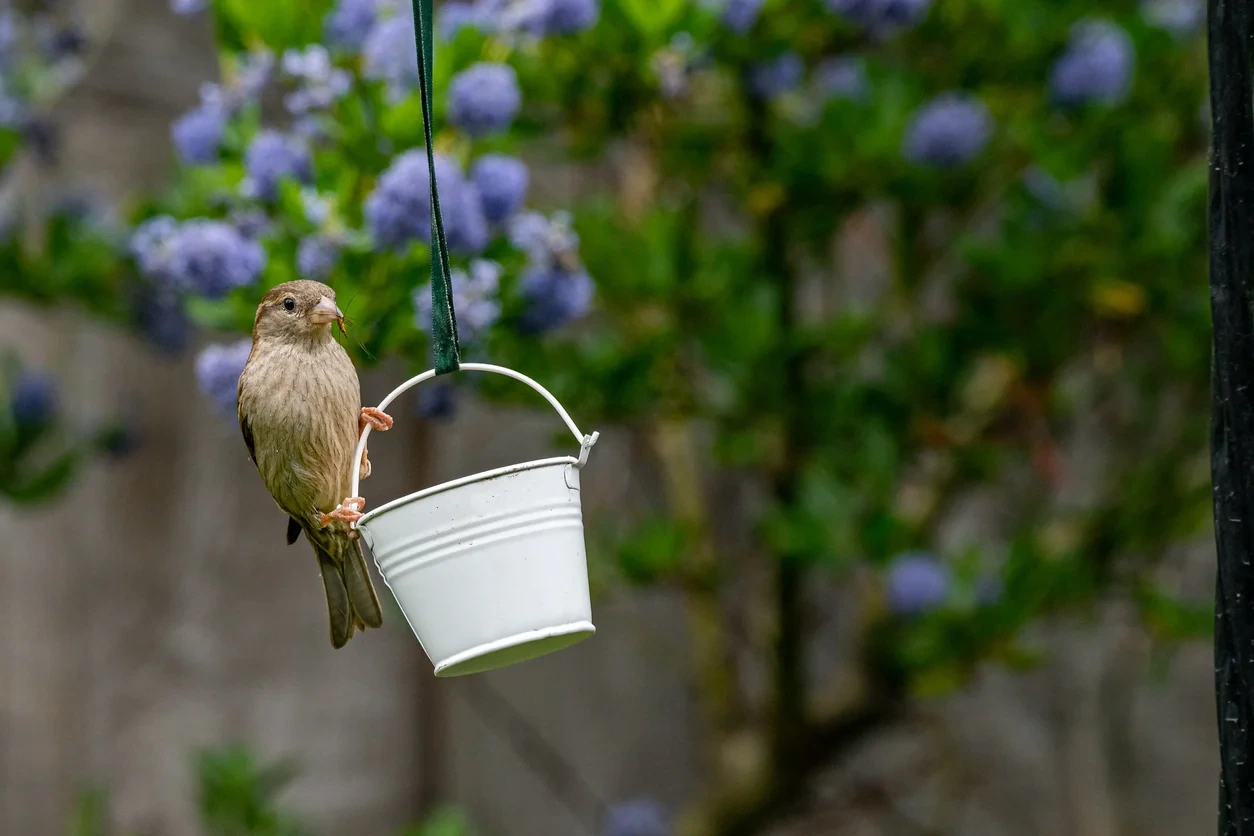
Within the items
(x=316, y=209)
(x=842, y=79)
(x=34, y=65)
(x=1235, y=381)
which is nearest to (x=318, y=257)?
(x=316, y=209)

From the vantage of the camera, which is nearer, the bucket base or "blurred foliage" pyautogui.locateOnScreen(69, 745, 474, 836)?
the bucket base

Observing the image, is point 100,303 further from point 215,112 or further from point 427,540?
point 427,540

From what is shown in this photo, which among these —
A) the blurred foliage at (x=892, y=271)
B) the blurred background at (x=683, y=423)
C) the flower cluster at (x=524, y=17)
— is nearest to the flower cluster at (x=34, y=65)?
the blurred background at (x=683, y=423)

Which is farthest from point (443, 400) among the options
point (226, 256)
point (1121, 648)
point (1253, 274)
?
point (1121, 648)

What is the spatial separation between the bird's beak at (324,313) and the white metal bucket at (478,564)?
54mm

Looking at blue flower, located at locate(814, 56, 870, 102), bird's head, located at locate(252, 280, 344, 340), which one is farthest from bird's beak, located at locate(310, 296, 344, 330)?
blue flower, located at locate(814, 56, 870, 102)

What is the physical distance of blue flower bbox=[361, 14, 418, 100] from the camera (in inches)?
48.0

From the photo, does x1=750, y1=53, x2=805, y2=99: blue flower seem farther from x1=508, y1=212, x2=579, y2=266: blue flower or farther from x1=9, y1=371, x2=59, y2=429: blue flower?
x1=9, y1=371, x2=59, y2=429: blue flower

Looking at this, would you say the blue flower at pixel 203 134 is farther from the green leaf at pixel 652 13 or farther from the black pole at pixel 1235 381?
the black pole at pixel 1235 381

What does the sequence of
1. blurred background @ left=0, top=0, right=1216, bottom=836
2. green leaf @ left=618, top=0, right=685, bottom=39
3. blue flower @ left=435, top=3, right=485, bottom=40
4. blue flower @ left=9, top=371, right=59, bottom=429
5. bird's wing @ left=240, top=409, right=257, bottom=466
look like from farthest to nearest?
blue flower @ left=9, top=371, right=59, bottom=429 → blurred background @ left=0, top=0, right=1216, bottom=836 → green leaf @ left=618, top=0, right=685, bottom=39 → blue flower @ left=435, top=3, right=485, bottom=40 → bird's wing @ left=240, top=409, right=257, bottom=466

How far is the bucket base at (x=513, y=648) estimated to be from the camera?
0.76m

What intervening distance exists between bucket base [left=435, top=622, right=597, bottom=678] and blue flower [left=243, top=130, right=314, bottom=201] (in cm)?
52

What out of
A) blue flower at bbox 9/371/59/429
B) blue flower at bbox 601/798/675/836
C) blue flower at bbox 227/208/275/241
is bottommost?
blue flower at bbox 601/798/675/836

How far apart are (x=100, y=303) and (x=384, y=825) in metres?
1.12
